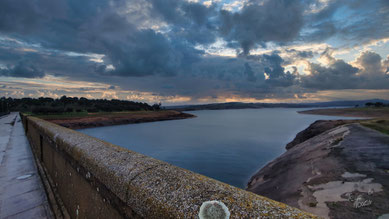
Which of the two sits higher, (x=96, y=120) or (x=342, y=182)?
(x=342, y=182)

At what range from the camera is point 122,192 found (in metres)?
1.63

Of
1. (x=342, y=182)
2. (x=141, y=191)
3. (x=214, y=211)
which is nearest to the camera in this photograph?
(x=214, y=211)

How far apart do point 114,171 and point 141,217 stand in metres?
0.61

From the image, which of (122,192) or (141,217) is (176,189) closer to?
(141,217)

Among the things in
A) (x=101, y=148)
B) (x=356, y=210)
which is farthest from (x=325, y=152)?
(x=101, y=148)

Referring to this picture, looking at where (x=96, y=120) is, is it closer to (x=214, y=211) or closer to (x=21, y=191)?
(x=21, y=191)

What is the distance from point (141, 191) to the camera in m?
1.45

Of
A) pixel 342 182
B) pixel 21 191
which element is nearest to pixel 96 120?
pixel 21 191

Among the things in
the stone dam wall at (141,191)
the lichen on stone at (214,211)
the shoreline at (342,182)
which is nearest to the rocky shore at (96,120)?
the shoreline at (342,182)

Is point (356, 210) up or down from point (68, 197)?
down

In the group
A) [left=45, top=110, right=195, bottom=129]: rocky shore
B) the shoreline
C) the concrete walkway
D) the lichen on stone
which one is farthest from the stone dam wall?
[left=45, top=110, right=195, bottom=129]: rocky shore

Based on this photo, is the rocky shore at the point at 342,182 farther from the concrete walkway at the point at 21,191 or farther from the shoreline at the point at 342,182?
the concrete walkway at the point at 21,191

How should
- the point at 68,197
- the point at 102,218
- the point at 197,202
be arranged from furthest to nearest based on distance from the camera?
the point at 68,197
the point at 102,218
the point at 197,202

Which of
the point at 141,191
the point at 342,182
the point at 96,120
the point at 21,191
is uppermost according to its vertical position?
the point at 141,191
